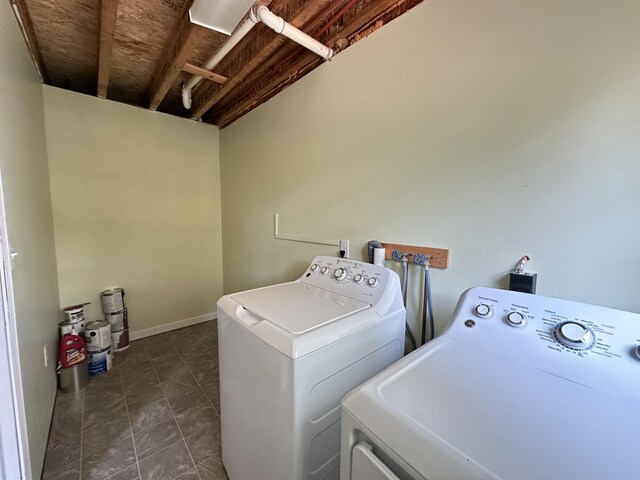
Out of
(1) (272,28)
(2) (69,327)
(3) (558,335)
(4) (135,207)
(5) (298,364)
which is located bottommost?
(2) (69,327)

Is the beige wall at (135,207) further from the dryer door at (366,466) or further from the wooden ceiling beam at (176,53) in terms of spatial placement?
the dryer door at (366,466)

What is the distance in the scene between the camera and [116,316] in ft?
8.45

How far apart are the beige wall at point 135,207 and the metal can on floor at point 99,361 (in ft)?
1.81

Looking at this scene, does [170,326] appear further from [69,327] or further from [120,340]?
[69,327]

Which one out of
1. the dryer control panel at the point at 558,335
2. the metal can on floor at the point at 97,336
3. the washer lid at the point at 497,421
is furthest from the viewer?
the metal can on floor at the point at 97,336

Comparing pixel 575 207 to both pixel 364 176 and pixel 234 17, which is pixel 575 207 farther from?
pixel 234 17

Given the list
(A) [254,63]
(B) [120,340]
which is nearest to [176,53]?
(A) [254,63]

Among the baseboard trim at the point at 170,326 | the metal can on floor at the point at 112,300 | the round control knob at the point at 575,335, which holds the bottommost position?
the baseboard trim at the point at 170,326

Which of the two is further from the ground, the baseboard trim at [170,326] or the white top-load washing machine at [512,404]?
the white top-load washing machine at [512,404]

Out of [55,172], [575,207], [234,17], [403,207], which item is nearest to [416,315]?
[403,207]

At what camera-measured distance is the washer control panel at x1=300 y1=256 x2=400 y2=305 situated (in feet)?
4.04

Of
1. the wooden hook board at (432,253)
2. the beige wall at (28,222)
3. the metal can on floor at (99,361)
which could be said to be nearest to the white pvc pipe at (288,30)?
the beige wall at (28,222)

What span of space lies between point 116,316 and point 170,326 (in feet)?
1.99

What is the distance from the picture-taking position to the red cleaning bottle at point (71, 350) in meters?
1.98
